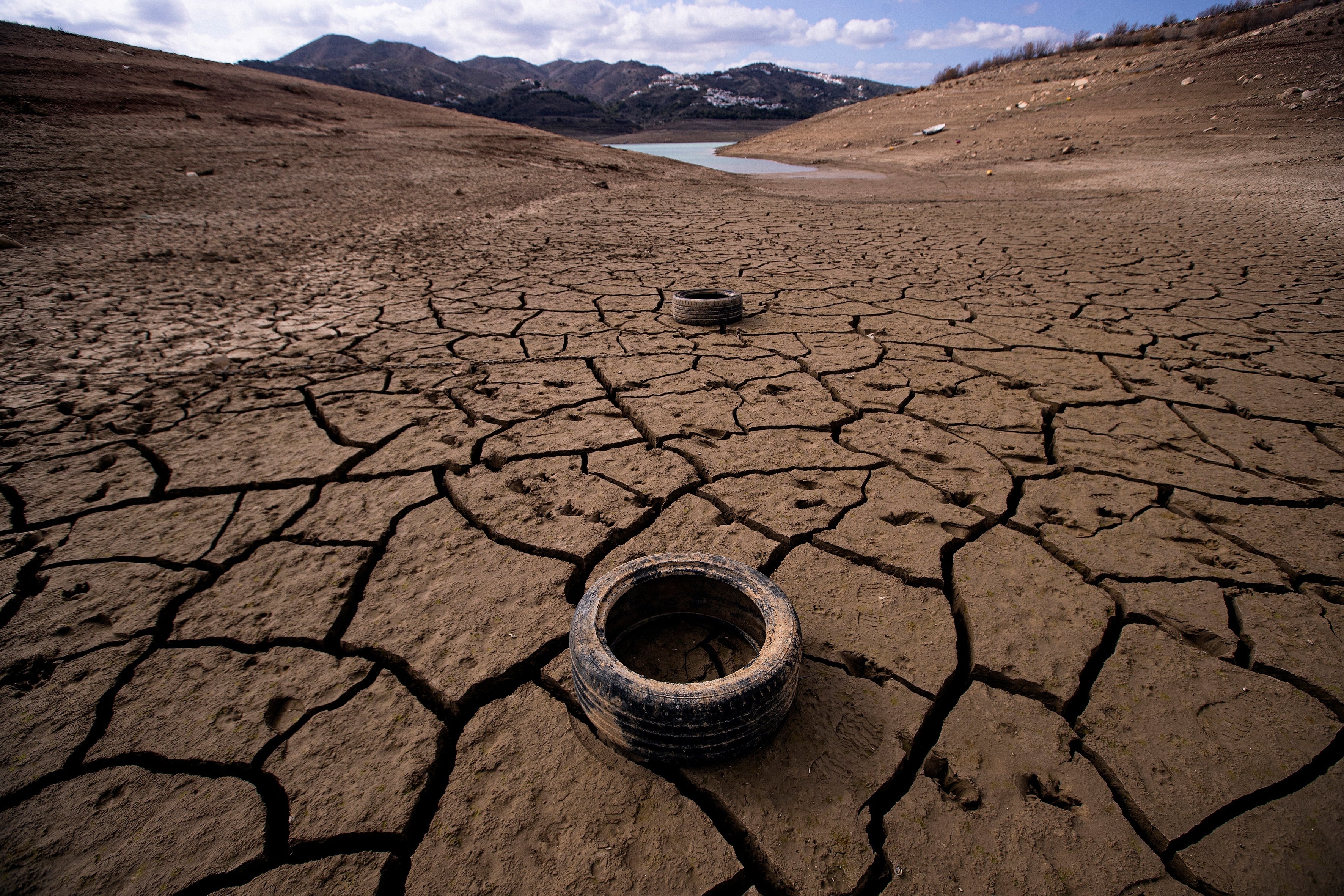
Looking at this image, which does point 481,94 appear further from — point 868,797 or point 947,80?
point 868,797

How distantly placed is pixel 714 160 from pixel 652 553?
18295mm

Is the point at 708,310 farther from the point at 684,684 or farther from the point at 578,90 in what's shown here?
the point at 578,90

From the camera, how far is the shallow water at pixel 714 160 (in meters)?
13.6

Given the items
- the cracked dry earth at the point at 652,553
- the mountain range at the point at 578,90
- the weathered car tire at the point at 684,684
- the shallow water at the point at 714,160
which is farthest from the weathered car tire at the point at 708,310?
the mountain range at the point at 578,90

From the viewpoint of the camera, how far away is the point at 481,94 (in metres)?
46.9

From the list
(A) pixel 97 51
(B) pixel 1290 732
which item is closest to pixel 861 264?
(B) pixel 1290 732

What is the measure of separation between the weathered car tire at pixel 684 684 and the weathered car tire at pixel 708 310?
6.90 feet

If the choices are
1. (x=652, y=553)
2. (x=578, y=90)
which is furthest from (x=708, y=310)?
(x=578, y=90)

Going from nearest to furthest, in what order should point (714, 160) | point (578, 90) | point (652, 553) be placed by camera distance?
point (652, 553), point (714, 160), point (578, 90)

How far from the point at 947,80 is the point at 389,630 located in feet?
88.3

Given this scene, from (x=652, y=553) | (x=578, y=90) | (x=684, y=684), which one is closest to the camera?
(x=684, y=684)

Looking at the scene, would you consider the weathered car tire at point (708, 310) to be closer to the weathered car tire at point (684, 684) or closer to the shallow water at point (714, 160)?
the weathered car tire at point (684, 684)

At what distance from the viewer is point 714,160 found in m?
17.4

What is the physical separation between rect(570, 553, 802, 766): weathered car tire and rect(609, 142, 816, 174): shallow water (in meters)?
12.3
